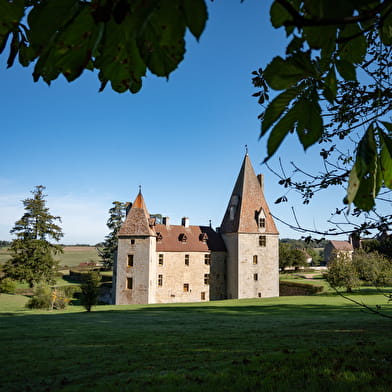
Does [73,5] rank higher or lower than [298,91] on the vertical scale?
higher

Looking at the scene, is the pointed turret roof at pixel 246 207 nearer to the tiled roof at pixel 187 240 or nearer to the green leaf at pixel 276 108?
the tiled roof at pixel 187 240

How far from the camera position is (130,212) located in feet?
120

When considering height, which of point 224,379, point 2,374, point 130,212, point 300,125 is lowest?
point 2,374

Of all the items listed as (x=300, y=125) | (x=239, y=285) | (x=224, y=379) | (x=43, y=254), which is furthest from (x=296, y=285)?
(x=300, y=125)

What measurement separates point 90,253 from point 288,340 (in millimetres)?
107533

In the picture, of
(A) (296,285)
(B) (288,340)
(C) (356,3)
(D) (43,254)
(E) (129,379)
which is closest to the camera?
(C) (356,3)

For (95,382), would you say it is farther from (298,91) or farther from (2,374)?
(298,91)

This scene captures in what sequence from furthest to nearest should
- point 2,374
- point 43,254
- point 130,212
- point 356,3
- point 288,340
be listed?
point 43,254
point 130,212
point 288,340
point 2,374
point 356,3

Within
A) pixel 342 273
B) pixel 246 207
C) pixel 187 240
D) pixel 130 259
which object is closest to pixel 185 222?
pixel 187 240

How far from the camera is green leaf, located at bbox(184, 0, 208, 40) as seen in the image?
2.92 feet

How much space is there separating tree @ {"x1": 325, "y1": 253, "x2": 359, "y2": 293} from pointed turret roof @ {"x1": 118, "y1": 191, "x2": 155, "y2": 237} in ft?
64.7

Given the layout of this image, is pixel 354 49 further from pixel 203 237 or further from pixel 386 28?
pixel 203 237

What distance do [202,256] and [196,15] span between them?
39.1 meters

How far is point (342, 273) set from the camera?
113 ft
